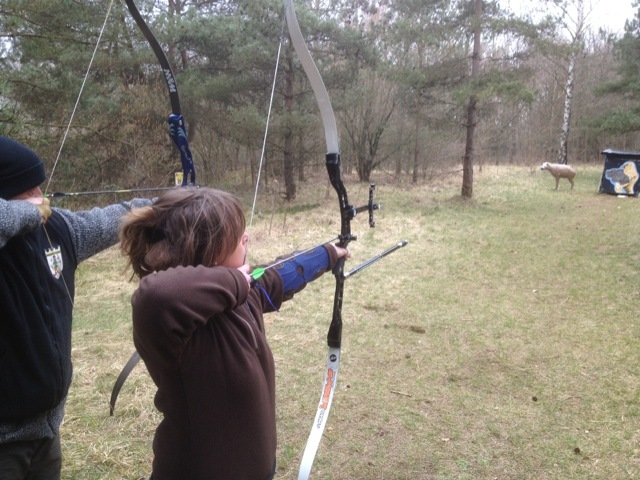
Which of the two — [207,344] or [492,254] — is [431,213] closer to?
[492,254]

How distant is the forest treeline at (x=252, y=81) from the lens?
587cm

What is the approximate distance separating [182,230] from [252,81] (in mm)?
9145

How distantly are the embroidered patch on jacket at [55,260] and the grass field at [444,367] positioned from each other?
760mm

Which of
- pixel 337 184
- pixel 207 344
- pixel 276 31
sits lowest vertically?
pixel 207 344

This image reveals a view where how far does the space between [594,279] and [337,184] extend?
407 cm

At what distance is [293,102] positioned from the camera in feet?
32.4

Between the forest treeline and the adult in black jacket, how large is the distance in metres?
3.52

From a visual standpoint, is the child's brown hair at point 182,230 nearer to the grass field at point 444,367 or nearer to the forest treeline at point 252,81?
the grass field at point 444,367

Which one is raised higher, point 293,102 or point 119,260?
point 293,102

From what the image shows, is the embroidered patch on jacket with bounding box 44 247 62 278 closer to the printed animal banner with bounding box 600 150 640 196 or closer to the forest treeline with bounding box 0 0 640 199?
the forest treeline with bounding box 0 0 640 199

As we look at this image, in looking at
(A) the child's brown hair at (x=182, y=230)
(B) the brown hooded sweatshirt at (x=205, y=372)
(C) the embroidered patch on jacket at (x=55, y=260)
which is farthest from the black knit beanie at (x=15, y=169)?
(B) the brown hooded sweatshirt at (x=205, y=372)

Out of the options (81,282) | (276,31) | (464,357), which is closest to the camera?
(464,357)

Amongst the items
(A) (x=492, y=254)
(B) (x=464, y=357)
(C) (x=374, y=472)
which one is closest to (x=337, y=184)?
(C) (x=374, y=472)

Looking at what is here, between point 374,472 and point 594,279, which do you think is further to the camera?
point 594,279
